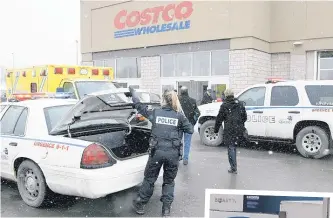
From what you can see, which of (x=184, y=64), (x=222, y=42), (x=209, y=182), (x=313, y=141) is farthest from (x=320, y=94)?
(x=184, y=64)

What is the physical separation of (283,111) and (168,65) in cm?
894

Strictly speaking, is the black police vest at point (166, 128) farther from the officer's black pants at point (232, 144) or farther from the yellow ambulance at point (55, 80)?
the yellow ambulance at point (55, 80)

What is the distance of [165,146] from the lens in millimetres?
3818

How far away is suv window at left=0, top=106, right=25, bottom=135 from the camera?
4.54 meters

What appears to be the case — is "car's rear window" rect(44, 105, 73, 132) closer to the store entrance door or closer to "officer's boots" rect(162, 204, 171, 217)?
"officer's boots" rect(162, 204, 171, 217)

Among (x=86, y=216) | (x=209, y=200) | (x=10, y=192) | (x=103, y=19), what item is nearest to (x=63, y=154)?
(x=86, y=216)

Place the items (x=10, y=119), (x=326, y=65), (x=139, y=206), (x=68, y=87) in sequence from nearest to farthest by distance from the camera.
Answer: (x=139, y=206) → (x=10, y=119) → (x=68, y=87) → (x=326, y=65)

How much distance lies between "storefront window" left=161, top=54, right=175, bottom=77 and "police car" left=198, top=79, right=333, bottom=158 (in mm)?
7667

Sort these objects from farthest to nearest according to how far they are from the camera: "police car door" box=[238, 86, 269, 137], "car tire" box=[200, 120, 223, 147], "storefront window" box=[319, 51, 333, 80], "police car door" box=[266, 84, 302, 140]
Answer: "storefront window" box=[319, 51, 333, 80], "car tire" box=[200, 120, 223, 147], "police car door" box=[238, 86, 269, 137], "police car door" box=[266, 84, 302, 140]

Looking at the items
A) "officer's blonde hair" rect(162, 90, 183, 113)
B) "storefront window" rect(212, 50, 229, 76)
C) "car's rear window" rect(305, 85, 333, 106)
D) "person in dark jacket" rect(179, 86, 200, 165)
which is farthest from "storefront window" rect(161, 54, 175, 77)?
"officer's blonde hair" rect(162, 90, 183, 113)

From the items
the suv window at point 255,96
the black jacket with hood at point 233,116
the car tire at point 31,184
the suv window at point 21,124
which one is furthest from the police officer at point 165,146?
the suv window at point 255,96

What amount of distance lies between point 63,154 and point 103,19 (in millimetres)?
15150

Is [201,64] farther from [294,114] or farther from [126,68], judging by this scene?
[294,114]

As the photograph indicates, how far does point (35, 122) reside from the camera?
13.9ft
